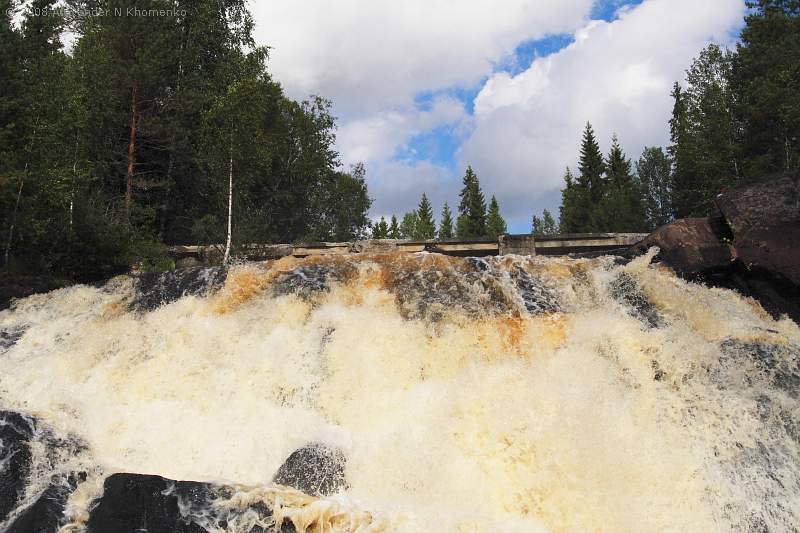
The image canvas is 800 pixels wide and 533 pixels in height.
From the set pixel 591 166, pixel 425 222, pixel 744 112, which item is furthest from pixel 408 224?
pixel 744 112

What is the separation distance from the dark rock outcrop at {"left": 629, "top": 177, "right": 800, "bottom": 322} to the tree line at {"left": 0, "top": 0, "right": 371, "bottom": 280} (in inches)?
533

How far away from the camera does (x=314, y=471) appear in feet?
22.6

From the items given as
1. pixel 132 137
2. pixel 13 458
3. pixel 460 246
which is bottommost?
pixel 13 458

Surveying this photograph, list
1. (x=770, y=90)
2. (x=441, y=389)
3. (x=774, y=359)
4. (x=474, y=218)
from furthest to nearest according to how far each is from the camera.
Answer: (x=474, y=218) → (x=770, y=90) → (x=441, y=389) → (x=774, y=359)

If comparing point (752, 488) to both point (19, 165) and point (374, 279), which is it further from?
point (19, 165)

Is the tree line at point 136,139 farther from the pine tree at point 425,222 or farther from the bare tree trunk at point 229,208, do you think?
the pine tree at point 425,222

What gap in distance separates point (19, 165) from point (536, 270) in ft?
43.5

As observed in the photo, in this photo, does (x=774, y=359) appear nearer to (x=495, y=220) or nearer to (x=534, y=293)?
(x=534, y=293)

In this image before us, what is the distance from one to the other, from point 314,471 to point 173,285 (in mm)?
6087

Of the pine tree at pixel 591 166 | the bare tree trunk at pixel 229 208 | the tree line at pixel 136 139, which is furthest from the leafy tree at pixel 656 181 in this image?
the bare tree trunk at pixel 229 208

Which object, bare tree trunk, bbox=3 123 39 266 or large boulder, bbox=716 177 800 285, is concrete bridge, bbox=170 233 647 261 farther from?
large boulder, bbox=716 177 800 285

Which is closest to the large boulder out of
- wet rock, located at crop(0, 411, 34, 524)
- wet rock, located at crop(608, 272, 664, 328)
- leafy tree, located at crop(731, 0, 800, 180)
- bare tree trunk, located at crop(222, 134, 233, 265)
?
wet rock, located at crop(608, 272, 664, 328)

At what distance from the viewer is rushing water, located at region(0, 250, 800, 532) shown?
643 centimetres

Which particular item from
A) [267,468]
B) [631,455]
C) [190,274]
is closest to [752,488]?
[631,455]
